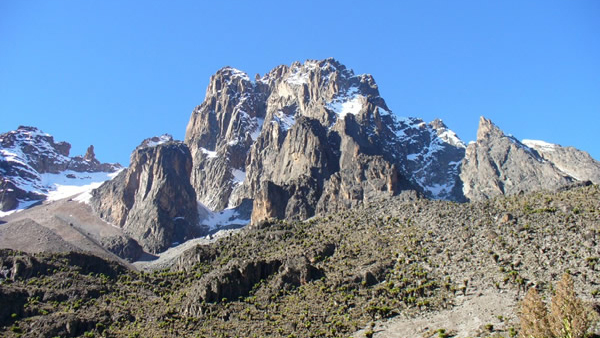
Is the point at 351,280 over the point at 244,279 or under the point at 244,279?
under

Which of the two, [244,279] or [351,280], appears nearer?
[351,280]

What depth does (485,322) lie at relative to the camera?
63.7 meters

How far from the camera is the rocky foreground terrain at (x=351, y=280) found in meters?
71.7

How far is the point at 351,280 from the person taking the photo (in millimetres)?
86688

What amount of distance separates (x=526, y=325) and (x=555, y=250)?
3520cm

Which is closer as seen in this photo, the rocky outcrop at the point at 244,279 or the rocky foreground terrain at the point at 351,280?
the rocky foreground terrain at the point at 351,280

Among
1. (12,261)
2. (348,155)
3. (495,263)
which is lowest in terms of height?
(495,263)

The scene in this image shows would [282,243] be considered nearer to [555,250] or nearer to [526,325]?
[555,250]

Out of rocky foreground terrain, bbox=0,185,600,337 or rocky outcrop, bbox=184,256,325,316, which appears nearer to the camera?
rocky foreground terrain, bbox=0,185,600,337

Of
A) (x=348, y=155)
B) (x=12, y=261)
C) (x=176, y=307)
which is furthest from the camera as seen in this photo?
(x=348, y=155)

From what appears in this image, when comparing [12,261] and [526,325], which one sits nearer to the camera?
[526,325]

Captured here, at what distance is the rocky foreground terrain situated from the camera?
235 ft

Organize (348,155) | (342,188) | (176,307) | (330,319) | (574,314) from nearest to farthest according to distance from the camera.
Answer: (574,314)
(330,319)
(176,307)
(342,188)
(348,155)

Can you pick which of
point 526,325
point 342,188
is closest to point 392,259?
point 526,325
